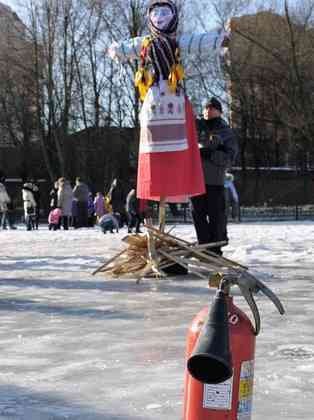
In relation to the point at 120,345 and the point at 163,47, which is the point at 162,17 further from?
the point at 120,345

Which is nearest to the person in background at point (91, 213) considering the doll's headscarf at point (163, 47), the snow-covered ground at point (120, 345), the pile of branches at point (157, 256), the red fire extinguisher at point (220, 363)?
the snow-covered ground at point (120, 345)

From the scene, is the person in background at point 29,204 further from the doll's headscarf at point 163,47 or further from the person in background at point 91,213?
the doll's headscarf at point 163,47

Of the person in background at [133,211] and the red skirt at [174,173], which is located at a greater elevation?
the red skirt at [174,173]

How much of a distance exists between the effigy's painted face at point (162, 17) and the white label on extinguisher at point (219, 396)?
227 inches

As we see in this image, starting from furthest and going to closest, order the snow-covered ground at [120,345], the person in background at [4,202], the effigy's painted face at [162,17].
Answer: the person in background at [4,202]
the effigy's painted face at [162,17]
the snow-covered ground at [120,345]

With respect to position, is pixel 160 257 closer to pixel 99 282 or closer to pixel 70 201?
pixel 99 282

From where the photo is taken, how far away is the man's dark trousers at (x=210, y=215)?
7902mm

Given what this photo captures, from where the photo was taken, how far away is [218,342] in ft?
7.25

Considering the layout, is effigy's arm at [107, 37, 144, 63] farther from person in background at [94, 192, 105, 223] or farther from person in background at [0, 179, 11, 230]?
person in background at [94, 192, 105, 223]

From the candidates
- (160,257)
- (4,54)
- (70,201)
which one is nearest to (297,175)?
(4,54)

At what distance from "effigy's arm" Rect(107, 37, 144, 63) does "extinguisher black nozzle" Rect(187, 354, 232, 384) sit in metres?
5.95

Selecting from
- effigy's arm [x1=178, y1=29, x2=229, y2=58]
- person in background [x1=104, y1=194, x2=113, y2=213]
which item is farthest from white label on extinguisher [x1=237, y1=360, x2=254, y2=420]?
person in background [x1=104, y1=194, x2=113, y2=213]

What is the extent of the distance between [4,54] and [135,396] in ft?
127

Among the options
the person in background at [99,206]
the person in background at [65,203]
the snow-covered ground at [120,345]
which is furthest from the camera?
the person in background at [99,206]
